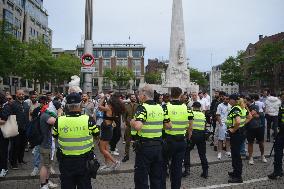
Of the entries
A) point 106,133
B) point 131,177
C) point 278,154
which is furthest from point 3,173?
point 278,154

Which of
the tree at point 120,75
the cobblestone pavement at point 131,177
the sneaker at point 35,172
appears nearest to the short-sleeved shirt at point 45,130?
the cobblestone pavement at point 131,177

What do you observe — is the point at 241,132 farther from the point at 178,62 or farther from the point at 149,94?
the point at 178,62

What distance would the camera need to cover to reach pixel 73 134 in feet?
18.3

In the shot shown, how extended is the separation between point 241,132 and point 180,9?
68.6 feet

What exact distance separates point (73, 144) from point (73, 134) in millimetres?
154

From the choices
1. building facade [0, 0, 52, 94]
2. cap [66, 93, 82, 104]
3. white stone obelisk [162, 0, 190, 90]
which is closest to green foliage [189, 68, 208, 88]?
building facade [0, 0, 52, 94]

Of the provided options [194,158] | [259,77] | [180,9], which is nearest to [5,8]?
[180,9]

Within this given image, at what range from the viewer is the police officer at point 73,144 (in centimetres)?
556

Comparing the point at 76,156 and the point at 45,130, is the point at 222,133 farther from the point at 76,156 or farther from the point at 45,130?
the point at 76,156

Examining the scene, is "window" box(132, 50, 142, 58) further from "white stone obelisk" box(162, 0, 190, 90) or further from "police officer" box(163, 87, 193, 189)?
"police officer" box(163, 87, 193, 189)

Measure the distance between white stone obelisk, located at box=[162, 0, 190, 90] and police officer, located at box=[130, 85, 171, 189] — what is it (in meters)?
22.9

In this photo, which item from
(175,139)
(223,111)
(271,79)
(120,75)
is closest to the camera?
(175,139)

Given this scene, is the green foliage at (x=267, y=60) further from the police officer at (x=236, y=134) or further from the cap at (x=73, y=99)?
the cap at (x=73, y=99)

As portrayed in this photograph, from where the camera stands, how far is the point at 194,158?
38.3 ft
